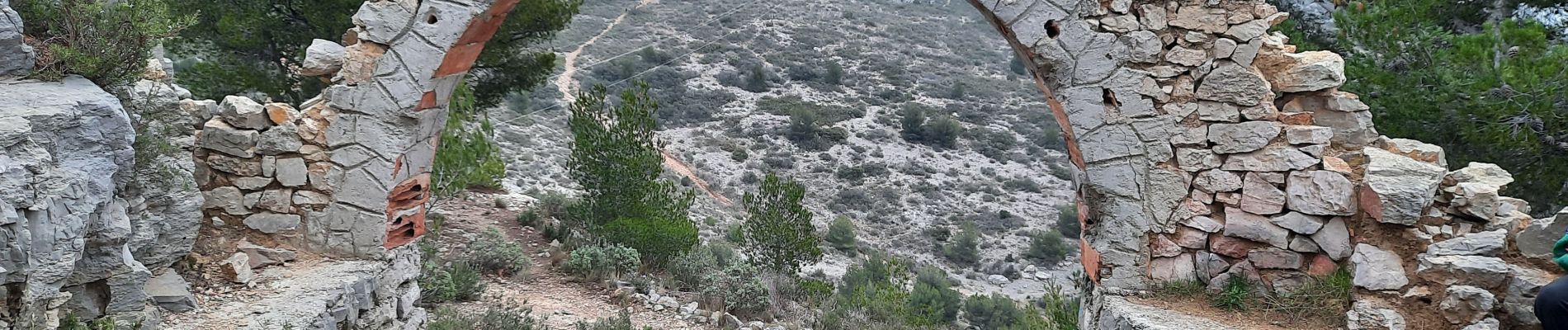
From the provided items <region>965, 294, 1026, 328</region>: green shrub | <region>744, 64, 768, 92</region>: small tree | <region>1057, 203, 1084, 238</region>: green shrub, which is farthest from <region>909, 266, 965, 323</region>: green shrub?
<region>744, 64, 768, 92</region>: small tree

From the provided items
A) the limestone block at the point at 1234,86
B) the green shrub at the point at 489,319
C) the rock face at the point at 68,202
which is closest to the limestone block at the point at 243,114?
the rock face at the point at 68,202

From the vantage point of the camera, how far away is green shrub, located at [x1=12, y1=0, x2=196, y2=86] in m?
4.10

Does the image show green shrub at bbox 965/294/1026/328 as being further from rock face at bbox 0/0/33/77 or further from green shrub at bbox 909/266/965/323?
rock face at bbox 0/0/33/77

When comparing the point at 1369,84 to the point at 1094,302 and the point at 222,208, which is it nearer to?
the point at 1094,302

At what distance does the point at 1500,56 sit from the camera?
19.8 ft

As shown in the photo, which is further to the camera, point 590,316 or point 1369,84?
point 590,316

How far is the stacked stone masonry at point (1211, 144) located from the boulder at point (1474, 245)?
25cm

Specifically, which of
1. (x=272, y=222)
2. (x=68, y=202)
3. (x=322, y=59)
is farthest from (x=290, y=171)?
(x=68, y=202)

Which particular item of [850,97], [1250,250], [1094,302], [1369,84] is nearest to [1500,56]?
[1369,84]

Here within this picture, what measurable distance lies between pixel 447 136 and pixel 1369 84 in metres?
7.20

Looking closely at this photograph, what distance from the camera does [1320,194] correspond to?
181 inches

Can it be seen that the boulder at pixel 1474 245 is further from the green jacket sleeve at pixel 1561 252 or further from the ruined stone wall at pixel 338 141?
the ruined stone wall at pixel 338 141

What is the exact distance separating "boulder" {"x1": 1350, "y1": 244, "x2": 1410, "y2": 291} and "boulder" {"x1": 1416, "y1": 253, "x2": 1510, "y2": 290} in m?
0.11

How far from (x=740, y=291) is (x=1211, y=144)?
4865mm
